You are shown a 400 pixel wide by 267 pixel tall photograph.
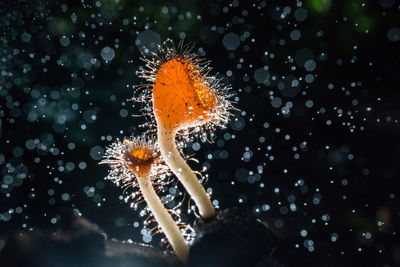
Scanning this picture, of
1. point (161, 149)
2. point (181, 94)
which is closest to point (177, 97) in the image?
point (181, 94)

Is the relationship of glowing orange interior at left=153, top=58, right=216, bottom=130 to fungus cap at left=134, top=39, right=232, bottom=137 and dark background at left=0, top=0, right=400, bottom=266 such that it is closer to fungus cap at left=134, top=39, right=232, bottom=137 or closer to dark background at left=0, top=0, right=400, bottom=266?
fungus cap at left=134, top=39, right=232, bottom=137

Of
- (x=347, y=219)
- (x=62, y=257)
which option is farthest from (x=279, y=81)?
(x=62, y=257)

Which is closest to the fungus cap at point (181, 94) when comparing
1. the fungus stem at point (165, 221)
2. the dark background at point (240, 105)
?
the fungus stem at point (165, 221)

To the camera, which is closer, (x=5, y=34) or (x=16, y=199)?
(x=5, y=34)

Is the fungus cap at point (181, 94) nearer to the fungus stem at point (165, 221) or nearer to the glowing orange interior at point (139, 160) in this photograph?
the glowing orange interior at point (139, 160)

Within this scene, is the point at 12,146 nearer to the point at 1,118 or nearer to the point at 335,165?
the point at 1,118

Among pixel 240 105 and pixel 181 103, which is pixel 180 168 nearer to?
pixel 181 103

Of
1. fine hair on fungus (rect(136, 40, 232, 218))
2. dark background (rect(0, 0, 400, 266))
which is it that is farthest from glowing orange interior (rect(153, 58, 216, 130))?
dark background (rect(0, 0, 400, 266))
